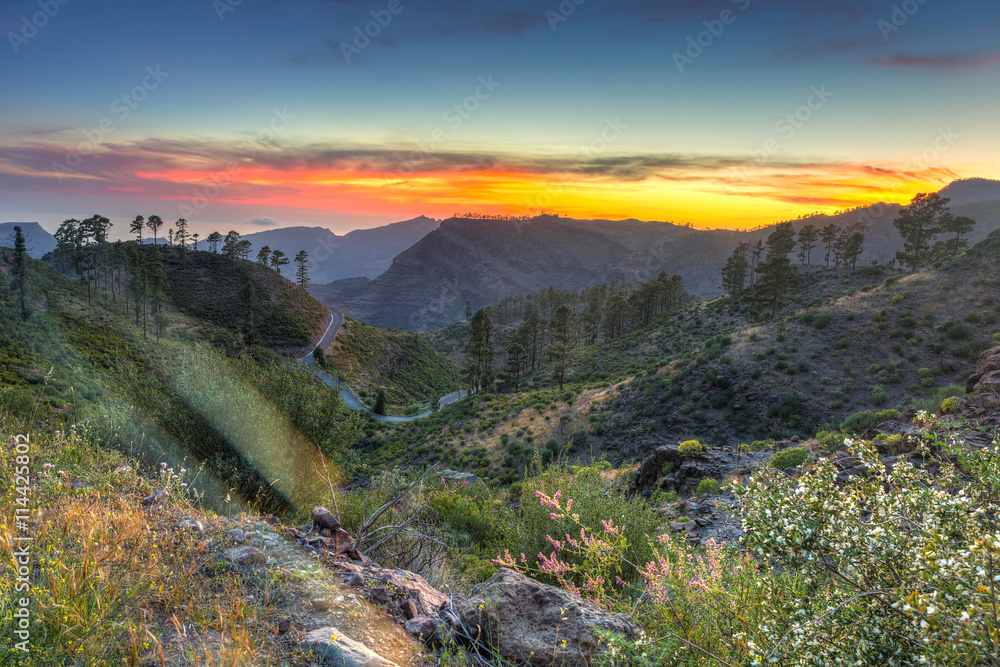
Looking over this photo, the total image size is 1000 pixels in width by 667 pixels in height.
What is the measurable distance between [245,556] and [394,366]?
7451 centimetres

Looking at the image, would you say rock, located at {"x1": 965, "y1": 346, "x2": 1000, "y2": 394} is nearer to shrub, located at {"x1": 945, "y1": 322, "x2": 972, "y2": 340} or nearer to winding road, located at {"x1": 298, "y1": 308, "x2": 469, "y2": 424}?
shrub, located at {"x1": 945, "y1": 322, "x2": 972, "y2": 340}

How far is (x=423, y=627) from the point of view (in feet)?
12.2

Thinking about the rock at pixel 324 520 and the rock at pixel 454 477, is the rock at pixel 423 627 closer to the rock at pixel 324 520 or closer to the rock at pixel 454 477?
the rock at pixel 324 520

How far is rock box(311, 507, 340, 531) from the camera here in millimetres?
5270

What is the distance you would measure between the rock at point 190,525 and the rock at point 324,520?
4.01 ft

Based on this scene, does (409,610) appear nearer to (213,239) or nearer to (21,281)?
(21,281)

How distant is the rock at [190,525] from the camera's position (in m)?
4.20

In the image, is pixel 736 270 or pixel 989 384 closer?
pixel 989 384

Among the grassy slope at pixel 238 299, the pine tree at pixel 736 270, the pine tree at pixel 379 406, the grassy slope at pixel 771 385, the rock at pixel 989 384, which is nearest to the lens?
the rock at pixel 989 384

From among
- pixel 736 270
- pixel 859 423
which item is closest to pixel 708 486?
pixel 859 423

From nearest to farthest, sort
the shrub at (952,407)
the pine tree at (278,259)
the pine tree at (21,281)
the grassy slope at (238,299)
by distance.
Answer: the shrub at (952,407), the pine tree at (21,281), the grassy slope at (238,299), the pine tree at (278,259)

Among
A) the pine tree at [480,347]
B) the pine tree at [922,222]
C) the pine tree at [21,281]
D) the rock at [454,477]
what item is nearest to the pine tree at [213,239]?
the pine tree at [21,281]

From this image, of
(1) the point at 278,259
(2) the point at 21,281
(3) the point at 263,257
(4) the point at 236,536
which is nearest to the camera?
(4) the point at 236,536

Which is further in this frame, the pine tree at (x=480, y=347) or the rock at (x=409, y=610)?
the pine tree at (x=480, y=347)
